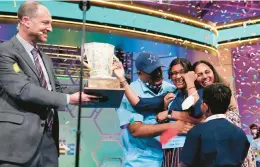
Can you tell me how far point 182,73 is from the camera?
2564 mm

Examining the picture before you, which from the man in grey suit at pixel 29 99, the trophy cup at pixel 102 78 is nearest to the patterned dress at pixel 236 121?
the trophy cup at pixel 102 78

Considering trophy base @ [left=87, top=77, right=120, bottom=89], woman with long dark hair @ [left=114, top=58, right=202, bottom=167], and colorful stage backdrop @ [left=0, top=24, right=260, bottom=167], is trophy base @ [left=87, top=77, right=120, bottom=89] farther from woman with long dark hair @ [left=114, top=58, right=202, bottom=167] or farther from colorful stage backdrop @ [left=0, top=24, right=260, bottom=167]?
colorful stage backdrop @ [left=0, top=24, right=260, bottom=167]

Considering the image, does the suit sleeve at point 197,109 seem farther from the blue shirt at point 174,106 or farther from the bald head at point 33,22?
the bald head at point 33,22

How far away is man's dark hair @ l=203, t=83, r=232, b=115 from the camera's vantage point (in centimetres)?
212

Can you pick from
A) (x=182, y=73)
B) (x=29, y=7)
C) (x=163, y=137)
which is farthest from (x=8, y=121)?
(x=182, y=73)

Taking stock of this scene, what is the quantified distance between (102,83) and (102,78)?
4cm

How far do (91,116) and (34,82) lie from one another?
1858mm

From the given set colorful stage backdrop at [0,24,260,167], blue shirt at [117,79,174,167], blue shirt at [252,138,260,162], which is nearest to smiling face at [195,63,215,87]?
blue shirt at [117,79,174,167]

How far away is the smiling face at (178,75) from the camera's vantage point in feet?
8.38

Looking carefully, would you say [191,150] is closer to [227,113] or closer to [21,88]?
[227,113]

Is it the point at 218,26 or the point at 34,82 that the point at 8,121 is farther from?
the point at 218,26

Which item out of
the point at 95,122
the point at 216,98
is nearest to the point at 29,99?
the point at 216,98

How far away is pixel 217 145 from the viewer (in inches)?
77.0

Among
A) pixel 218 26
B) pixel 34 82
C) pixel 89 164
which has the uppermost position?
pixel 218 26
